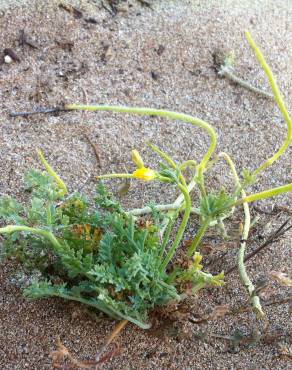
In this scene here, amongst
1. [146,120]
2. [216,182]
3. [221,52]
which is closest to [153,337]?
[216,182]

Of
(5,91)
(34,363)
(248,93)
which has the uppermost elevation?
(248,93)

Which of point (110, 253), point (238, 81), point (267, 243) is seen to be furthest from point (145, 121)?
point (110, 253)

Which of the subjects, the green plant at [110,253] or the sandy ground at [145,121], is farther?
the sandy ground at [145,121]

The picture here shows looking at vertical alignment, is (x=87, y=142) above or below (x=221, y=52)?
below

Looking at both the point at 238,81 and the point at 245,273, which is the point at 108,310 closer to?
the point at 245,273

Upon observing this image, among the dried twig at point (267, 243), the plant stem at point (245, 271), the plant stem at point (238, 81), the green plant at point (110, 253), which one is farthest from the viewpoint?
the plant stem at point (238, 81)

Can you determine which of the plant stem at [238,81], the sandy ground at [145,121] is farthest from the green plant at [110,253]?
the plant stem at [238,81]

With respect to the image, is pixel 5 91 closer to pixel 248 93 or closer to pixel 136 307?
pixel 248 93

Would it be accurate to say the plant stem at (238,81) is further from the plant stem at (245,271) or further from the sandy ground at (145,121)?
the plant stem at (245,271)
